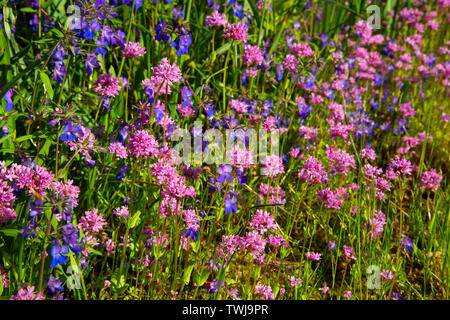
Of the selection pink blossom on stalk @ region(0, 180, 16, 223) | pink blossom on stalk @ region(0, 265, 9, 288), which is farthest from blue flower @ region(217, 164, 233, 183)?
pink blossom on stalk @ region(0, 265, 9, 288)

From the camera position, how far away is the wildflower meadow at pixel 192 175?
1965mm

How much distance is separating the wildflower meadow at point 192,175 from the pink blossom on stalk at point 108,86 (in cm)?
1

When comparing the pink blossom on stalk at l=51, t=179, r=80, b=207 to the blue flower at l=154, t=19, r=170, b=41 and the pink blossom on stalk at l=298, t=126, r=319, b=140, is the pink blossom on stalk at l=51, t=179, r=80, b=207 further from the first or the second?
the pink blossom on stalk at l=298, t=126, r=319, b=140

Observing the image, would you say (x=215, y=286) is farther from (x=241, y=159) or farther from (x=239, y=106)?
(x=239, y=106)

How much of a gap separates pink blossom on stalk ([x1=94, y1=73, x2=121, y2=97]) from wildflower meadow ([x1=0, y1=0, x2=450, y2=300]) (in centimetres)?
1

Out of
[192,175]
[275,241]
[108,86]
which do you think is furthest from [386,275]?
[108,86]

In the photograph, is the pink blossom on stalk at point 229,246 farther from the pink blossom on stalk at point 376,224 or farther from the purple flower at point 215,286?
the pink blossom on stalk at point 376,224

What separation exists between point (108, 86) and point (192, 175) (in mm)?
605

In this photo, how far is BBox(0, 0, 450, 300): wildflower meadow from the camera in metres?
1.96

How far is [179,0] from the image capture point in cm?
315

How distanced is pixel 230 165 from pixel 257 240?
0.37 meters

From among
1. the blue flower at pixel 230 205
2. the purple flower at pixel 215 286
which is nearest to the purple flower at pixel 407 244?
the blue flower at pixel 230 205

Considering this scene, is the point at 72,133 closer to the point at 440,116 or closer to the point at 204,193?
the point at 204,193

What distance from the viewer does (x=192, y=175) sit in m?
2.06
